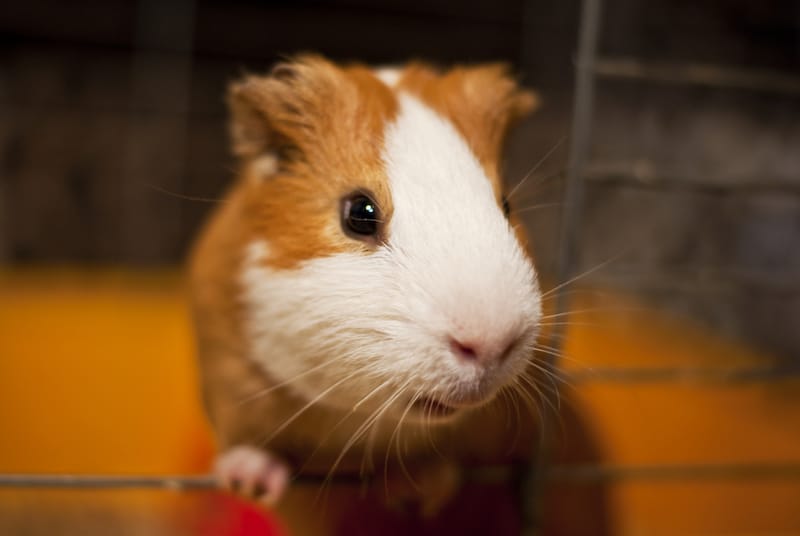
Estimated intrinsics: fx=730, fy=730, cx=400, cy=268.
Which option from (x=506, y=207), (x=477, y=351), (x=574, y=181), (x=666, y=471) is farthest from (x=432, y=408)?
(x=666, y=471)

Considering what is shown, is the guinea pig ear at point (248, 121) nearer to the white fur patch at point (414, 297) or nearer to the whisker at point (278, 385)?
the white fur patch at point (414, 297)

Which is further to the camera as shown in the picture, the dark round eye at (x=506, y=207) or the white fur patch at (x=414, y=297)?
the dark round eye at (x=506, y=207)

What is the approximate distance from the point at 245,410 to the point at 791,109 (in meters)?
1.09

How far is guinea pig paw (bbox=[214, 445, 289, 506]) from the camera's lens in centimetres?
87

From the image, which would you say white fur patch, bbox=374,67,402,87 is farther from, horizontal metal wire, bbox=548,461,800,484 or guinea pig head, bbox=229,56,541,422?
horizontal metal wire, bbox=548,461,800,484

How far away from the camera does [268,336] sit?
82 cm

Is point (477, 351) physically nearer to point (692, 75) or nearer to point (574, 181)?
point (574, 181)

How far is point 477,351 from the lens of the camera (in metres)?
0.64

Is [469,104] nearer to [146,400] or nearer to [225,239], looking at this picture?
[225,239]

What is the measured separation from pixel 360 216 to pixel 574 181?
0.31m

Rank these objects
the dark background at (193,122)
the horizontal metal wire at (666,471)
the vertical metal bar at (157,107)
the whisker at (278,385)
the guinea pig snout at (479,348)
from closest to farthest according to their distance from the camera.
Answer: the guinea pig snout at (479,348) < the whisker at (278,385) < the horizontal metal wire at (666,471) < the dark background at (193,122) < the vertical metal bar at (157,107)

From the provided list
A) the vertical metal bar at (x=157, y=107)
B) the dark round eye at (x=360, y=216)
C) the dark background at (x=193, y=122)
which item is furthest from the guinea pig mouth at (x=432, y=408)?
the vertical metal bar at (x=157, y=107)

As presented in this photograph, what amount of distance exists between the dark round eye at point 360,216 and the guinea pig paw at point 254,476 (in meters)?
0.32

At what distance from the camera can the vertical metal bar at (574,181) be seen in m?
0.90
